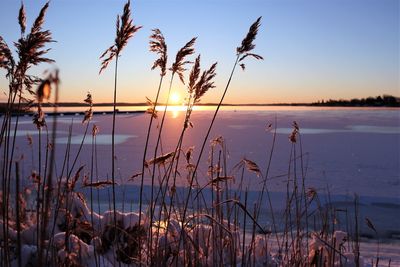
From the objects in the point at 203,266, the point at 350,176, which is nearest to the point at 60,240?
the point at 203,266

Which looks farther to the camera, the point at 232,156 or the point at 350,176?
the point at 232,156

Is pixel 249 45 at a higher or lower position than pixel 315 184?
higher

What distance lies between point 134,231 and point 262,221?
316 cm

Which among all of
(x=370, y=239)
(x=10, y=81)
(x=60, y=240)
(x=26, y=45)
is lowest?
(x=370, y=239)

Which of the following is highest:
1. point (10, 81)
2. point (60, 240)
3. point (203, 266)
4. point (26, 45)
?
point (26, 45)

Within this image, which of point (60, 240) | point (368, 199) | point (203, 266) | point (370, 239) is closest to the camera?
point (60, 240)

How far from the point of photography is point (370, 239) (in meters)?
5.11

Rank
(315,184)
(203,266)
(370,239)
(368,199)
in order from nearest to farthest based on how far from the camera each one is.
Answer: (203,266) < (370,239) < (368,199) < (315,184)

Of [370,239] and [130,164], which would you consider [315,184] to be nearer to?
[370,239]

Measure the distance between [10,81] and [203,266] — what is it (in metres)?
1.45

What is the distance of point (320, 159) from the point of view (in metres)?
11.0

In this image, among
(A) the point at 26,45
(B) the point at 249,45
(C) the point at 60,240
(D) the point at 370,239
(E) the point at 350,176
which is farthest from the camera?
(E) the point at 350,176

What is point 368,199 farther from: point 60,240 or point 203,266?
point 60,240

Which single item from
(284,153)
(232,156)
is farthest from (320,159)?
(232,156)
